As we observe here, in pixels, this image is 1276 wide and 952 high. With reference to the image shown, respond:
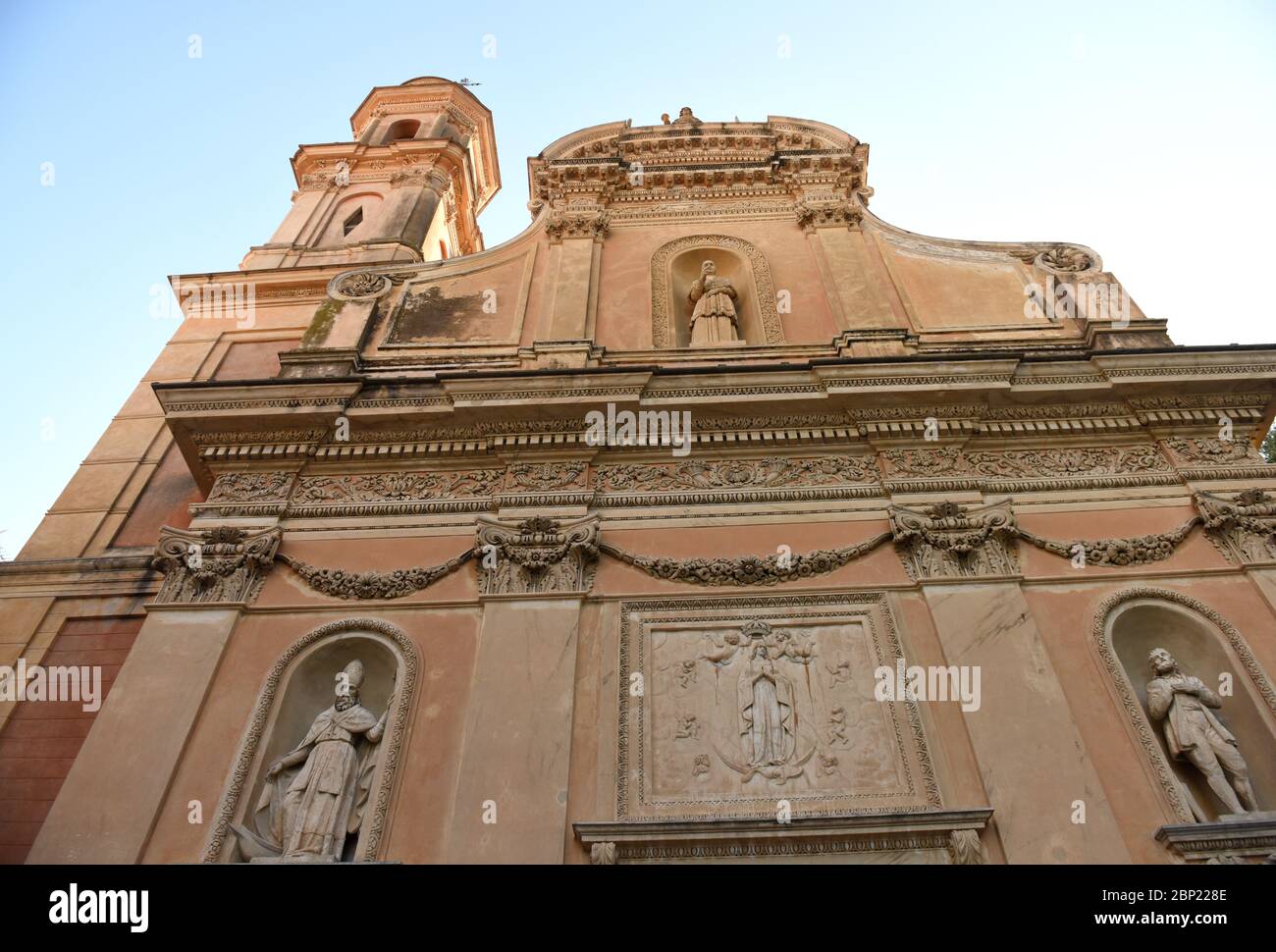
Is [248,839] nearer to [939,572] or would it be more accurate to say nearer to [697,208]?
[939,572]

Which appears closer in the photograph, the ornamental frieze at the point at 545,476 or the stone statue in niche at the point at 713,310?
the ornamental frieze at the point at 545,476

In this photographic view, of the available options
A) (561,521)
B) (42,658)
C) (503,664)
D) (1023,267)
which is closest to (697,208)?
(1023,267)

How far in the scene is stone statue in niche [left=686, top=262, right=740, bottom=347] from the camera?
1111 centimetres

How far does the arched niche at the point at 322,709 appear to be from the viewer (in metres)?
6.66

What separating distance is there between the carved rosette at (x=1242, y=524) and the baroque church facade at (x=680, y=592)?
32 mm

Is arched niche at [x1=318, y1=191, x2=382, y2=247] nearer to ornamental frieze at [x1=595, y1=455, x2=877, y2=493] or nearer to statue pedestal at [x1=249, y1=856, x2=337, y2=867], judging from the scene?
ornamental frieze at [x1=595, y1=455, x2=877, y2=493]

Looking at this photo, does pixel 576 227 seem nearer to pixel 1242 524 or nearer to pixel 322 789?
pixel 322 789

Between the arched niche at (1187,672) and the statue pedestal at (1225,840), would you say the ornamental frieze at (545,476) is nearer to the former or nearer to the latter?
the arched niche at (1187,672)

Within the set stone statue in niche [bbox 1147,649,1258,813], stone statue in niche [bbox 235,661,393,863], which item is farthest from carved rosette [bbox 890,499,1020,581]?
stone statue in niche [bbox 235,661,393,863]

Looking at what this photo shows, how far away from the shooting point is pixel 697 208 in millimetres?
13148

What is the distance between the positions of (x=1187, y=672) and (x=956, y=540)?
2217 millimetres

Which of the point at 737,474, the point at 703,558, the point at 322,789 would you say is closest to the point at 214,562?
the point at 322,789

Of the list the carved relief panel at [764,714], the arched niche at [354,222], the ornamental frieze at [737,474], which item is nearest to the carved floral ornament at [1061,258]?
the ornamental frieze at [737,474]
